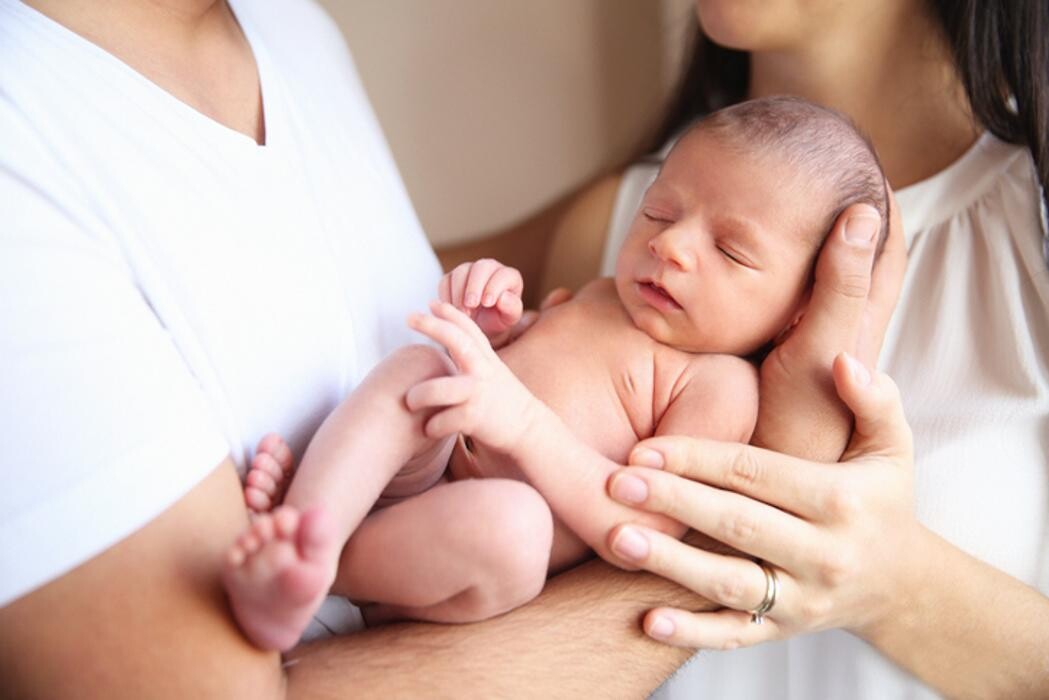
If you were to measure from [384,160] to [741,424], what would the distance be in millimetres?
653

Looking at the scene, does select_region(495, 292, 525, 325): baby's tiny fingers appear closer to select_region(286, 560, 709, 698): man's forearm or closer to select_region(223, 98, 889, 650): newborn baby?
select_region(223, 98, 889, 650): newborn baby

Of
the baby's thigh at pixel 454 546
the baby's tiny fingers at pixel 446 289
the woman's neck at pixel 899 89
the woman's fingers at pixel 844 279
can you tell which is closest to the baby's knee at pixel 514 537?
the baby's thigh at pixel 454 546

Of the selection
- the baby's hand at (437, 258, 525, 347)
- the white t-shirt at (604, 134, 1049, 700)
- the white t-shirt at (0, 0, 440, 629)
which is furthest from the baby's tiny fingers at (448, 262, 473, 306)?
the white t-shirt at (604, 134, 1049, 700)

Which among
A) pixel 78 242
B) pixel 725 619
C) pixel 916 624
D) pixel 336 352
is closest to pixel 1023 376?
pixel 916 624

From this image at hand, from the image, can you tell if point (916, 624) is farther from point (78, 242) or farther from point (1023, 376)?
point (78, 242)

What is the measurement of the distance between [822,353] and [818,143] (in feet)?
0.84

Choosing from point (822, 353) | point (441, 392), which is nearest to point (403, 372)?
point (441, 392)

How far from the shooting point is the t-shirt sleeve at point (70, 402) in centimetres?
70

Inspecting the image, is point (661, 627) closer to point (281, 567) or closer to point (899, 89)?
point (281, 567)

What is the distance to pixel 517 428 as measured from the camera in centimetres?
94

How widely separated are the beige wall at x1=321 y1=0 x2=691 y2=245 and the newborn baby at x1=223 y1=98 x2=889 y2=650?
1.11 metres

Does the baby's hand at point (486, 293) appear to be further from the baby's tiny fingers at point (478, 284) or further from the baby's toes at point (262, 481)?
the baby's toes at point (262, 481)

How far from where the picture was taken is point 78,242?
0.78m

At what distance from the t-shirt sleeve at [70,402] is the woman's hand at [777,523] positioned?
454 millimetres
